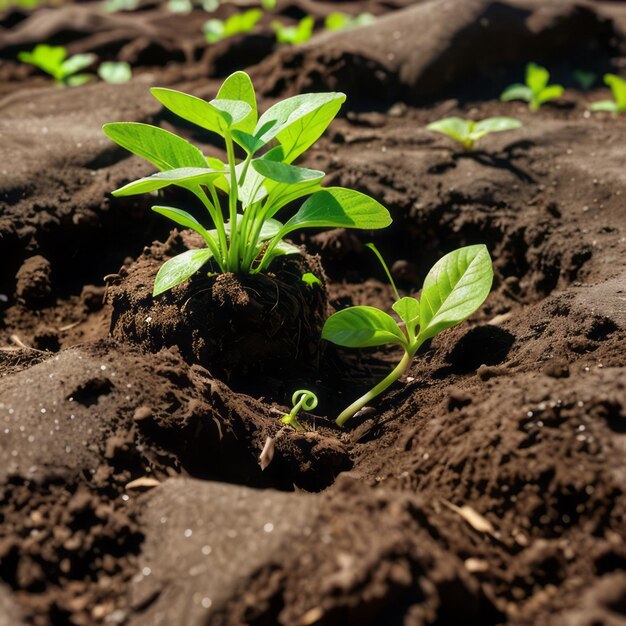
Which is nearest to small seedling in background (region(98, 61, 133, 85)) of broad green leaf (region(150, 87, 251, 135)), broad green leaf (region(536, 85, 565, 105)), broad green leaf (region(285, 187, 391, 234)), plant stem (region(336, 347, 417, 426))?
broad green leaf (region(536, 85, 565, 105))

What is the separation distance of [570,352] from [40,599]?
4.41ft

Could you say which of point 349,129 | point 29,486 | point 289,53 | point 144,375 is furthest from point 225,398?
point 289,53

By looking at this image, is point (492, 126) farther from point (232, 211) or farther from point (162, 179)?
point (162, 179)

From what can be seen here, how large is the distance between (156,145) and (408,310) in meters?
0.82

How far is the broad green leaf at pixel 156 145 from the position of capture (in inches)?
72.4

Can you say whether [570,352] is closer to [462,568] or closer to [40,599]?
[462,568]

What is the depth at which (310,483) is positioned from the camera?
1.75 metres

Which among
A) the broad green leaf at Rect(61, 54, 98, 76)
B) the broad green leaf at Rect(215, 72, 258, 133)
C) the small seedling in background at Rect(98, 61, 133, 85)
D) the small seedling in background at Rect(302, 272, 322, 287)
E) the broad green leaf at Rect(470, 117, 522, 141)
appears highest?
the broad green leaf at Rect(215, 72, 258, 133)

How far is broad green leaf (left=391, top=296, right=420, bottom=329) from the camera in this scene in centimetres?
189

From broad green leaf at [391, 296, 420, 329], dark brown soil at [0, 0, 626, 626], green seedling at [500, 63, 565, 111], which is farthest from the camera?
green seedling at [500, 63, 565, 111]

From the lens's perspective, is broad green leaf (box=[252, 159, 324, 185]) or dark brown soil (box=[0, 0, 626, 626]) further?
broad green leaf (box=[252, 159, 324, 185])

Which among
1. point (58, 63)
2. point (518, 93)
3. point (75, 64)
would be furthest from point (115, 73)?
point (518, 93)

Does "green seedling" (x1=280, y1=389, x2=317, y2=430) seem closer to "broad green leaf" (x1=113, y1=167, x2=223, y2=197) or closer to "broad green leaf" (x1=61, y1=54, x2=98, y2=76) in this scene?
"broad green leaf" (x1=113, y1=167, x2=223, y2=197)

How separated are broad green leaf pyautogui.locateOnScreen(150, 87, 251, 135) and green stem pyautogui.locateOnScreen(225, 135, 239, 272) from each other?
6cm
